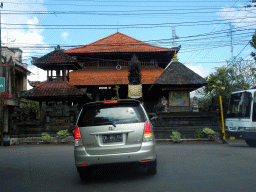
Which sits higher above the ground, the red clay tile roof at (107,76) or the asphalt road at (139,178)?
the red clay tile roof at (107,76)

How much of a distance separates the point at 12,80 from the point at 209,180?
29192 millimetres

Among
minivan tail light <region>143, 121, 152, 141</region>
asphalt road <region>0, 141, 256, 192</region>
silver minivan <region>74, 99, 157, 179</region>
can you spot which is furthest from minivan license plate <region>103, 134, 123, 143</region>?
asphalt road <region>0, 141, 256, 192</region>

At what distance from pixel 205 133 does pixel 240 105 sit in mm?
4543

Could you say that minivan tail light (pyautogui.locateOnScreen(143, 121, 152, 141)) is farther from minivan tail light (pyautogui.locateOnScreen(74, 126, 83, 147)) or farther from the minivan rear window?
minivan tail light (pyautogui.locateOnScreen(74, 126, 83, 147))

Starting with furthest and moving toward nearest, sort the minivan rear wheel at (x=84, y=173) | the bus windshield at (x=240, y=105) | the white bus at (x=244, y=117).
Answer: the bus windshield at (x=240, y=105) < the white bus at (x=244, y=117) < the minivan rear wheel at (x=84, y=173)

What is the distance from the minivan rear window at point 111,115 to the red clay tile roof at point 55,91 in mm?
14971

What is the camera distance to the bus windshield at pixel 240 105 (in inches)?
583

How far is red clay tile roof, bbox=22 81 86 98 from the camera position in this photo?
21734 mm

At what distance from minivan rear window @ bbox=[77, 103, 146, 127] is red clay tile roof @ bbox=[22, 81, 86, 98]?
15.0 meters

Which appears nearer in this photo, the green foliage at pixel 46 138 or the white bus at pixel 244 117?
the white bus at pixel 244 117

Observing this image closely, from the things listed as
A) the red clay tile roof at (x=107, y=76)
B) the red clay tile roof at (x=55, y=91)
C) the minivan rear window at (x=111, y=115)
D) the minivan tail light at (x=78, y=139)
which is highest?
the red clay tile roof at (x=107, y=76)

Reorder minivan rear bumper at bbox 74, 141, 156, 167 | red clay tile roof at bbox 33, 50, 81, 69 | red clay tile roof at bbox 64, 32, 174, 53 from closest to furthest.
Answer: minivan rear bumper at bbox 74, 141, 156, 167 < red clay tile roof at bbox 33, 50, 81, 69 < red clay tile roof at bbox 64, 32, 174, 53

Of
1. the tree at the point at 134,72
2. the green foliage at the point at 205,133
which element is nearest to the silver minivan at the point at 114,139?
the green foliage at the point at 205,133

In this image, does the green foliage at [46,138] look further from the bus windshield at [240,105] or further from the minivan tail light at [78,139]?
the minivan tail light at [78,139]
